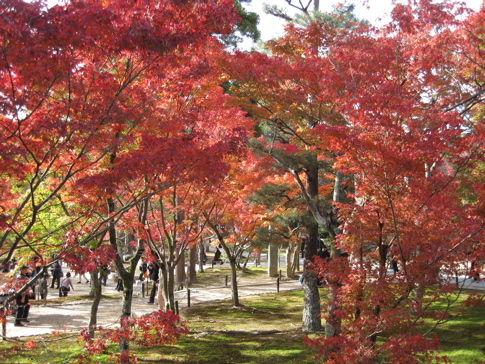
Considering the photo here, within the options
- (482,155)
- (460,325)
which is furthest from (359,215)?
(460,325)

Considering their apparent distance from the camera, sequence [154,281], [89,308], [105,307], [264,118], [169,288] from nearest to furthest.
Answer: [264,118]
[169,288]
[89,308]
[105,307]
[154,281]

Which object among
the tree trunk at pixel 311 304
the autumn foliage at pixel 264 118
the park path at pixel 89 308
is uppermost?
the autumn foliage at pixel 264 118

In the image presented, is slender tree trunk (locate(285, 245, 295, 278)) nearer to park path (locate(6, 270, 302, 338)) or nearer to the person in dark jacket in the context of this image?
park path (locate(6, 270, 302, 338))

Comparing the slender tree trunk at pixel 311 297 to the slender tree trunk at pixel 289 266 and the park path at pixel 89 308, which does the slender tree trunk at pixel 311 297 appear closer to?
the park path at pixel 89 308

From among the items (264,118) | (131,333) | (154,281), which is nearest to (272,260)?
(154,281)

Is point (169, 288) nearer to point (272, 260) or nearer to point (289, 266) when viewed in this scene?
point (272, 260)

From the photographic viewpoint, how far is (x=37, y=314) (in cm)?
1434

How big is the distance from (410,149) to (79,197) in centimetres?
567

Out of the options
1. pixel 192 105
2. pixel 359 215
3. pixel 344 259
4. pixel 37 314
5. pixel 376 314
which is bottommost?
pixel 37 314

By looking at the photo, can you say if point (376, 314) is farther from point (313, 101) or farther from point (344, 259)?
point (313, 101)

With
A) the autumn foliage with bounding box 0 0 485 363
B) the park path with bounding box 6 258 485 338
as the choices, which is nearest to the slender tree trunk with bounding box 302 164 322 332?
the autumn foliage with bounding box 0 0 485 363

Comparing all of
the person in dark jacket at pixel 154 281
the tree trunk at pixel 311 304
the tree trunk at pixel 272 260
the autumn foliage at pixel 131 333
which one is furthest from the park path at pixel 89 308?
the tree trunk at pixel 311 304

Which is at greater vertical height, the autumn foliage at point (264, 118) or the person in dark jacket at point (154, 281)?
the autumn foliage at point (264, 118)

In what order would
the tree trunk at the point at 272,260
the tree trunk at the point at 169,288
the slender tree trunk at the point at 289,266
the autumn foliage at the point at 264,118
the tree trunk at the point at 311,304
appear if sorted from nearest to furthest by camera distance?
the autumn foliage at the point at 264,118, the tree trunk at the point at 311,304, the tree trunk at the point at 169,288, the tree trunk at the point at 272,260, the slender tree trunk at the point at 289,266
